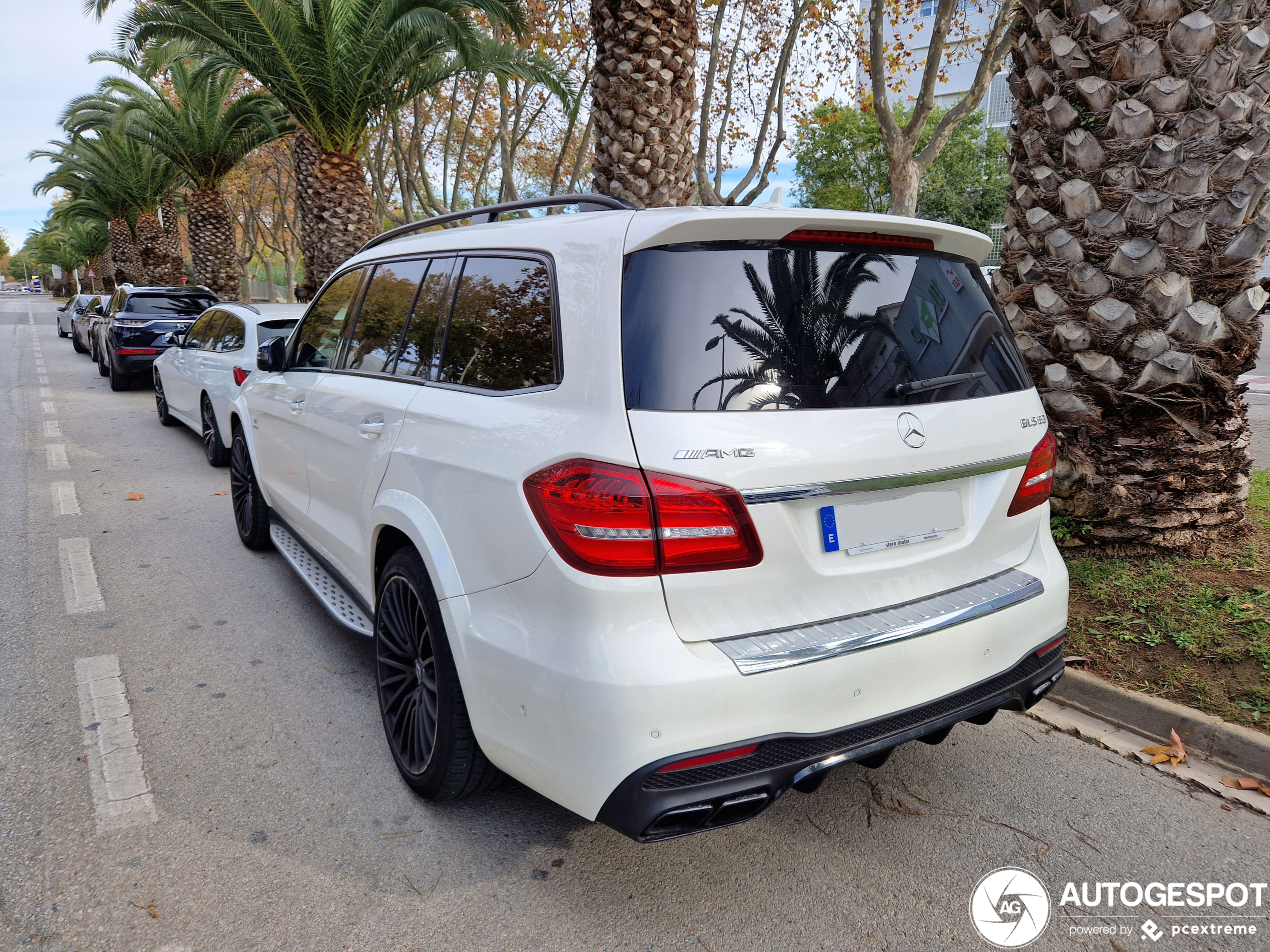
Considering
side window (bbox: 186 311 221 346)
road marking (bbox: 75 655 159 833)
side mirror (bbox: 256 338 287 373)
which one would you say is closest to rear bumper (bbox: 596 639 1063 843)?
road marking (bbox: 75 655 159 833)

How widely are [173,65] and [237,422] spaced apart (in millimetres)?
19066

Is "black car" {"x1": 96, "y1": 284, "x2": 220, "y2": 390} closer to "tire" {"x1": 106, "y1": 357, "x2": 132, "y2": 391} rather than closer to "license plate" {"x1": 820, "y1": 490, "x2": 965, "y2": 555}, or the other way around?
"tire" {"x1": 106, "y1": 357, "x2": 132, "y2": 391}

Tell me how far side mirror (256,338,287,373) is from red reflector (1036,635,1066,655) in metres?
3.74

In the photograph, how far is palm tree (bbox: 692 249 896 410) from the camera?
220 cm

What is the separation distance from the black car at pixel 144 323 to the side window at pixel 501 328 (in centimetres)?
1249

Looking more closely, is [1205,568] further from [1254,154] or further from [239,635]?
[239,635]

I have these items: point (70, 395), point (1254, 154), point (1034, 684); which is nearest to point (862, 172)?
point (70, 395)

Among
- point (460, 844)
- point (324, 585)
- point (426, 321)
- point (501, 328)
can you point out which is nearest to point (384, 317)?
point (426, 321)

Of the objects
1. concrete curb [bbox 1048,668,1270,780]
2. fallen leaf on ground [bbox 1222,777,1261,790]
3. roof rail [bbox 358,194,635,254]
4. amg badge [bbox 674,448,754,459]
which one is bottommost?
fallen leaf on ground [bbox 1222,777,1261,790]

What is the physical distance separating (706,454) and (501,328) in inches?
37.4

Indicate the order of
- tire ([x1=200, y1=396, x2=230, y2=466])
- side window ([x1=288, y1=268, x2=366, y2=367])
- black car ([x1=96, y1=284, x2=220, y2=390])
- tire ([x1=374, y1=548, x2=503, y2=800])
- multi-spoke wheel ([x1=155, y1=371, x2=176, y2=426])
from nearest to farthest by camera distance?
tire ([x1=374, y1=548, x2=503, y2=800]), side window ([x1=288, y1=268, x2=366, y2=367]), tire ([x1=200, y1=396, x2=230, y2=466]), multi-spoke wheel ([x1=155, y1=371, x2=176, y2=426]), black car ([x1=96, y1=284, x2=220, y2=390])

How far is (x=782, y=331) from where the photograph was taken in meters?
2.26

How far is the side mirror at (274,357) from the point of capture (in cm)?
459

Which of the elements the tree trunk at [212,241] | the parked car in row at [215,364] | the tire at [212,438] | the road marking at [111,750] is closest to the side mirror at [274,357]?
the road marking at [111,750]
